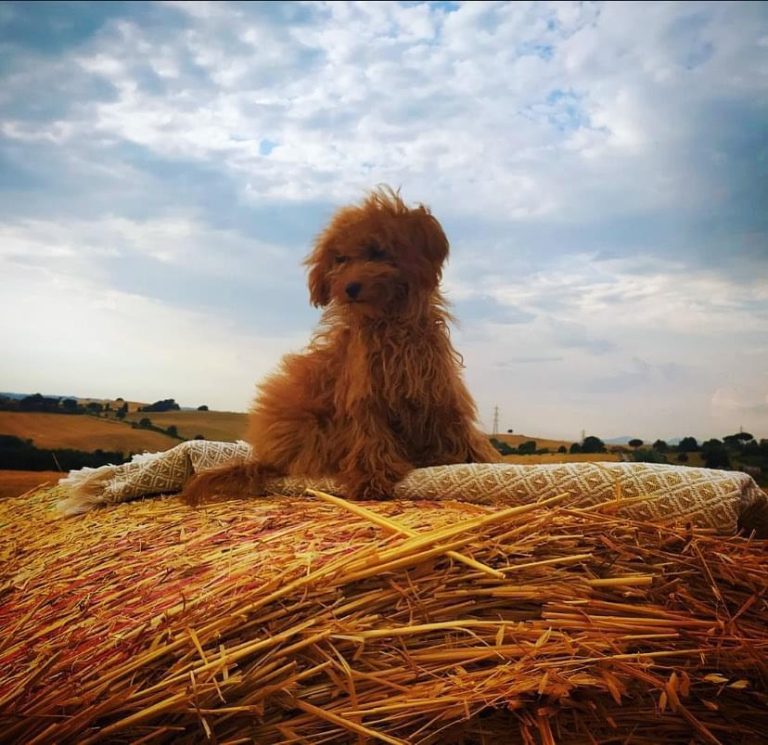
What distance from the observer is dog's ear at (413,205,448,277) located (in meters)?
2.78

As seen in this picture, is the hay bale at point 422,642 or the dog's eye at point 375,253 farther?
the dog's eye at point 375,253

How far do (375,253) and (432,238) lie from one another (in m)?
0.24

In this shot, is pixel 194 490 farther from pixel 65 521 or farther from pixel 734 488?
pixel 734 488

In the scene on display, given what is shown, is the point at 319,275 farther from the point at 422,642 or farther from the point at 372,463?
the point at 422,642

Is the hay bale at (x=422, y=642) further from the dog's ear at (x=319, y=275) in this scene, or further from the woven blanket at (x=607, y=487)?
the dog's ear at (x=319, y=275)

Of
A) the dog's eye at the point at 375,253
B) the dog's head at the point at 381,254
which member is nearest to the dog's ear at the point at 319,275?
the dog's head at the point at 381,254

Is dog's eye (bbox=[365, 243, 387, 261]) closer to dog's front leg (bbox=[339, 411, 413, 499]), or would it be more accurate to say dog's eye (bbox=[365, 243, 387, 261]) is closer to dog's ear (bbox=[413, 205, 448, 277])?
dog's ear (bbox=[413, 205, 448, 277])

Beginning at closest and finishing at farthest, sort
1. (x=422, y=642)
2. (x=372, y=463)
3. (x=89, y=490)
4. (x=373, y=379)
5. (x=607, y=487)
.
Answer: (x=422, y=642), (x=607, y=487), (x=372, y=463), (x=373, y=379), (x=89, y=490)

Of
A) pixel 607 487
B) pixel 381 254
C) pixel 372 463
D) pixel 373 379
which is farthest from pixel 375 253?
pixel 607 487

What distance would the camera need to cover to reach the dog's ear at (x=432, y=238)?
2775 millimetres

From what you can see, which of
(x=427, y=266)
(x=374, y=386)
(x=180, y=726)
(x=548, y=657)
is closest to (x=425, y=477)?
(x=374, y=386)

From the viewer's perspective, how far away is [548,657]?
144 cm

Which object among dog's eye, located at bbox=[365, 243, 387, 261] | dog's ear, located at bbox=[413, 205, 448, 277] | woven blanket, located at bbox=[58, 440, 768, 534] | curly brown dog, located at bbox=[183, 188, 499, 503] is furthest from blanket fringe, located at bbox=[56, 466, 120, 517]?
dog's ear, located at bbox=[413, 205, 448, 277]

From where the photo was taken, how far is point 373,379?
2758 mm
